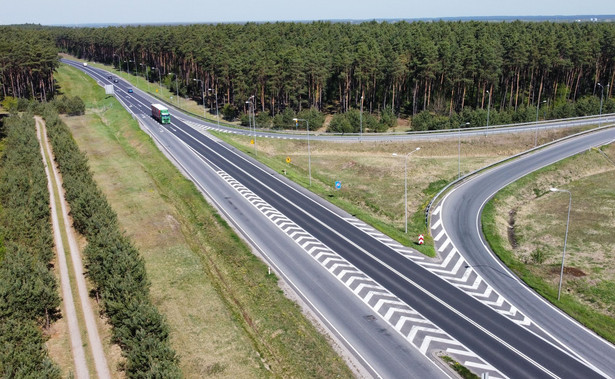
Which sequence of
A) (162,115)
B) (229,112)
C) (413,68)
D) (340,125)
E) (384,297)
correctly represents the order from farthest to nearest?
(229,112)
(413,68)
(162,115)
(340,125)
(384,297)

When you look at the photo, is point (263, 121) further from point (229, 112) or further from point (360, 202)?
point (360, 202)

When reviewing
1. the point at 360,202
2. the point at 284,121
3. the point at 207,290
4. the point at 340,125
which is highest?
the point at 284,121

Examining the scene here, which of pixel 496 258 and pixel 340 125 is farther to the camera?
pixel 340 125

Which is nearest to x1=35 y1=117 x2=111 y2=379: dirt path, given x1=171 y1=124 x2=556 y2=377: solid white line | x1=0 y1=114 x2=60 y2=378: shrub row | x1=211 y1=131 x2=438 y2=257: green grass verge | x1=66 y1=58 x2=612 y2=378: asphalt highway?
x1=0 y1=114 x2=60 y2=378: shrub row

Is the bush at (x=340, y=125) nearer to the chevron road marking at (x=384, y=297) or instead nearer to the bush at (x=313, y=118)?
the bush at (x=313, y=118)

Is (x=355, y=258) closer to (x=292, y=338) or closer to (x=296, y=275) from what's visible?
(x=296, y=275)

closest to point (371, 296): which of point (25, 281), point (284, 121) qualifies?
point (25, 281)

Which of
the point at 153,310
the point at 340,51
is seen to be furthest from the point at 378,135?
the point at 153,310

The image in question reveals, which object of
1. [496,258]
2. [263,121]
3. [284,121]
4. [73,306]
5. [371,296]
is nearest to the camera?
[73,306]
